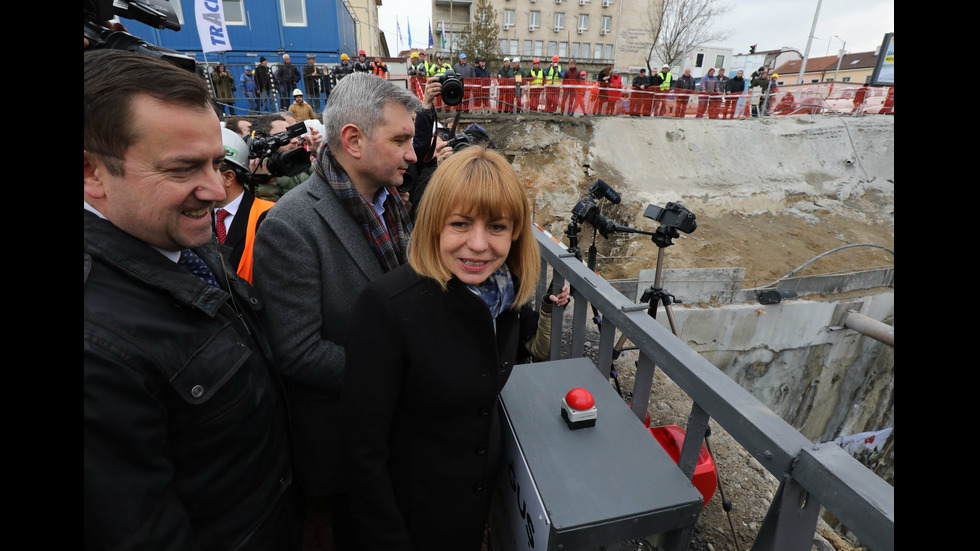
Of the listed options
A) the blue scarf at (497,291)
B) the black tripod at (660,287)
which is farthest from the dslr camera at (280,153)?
the black tripod at (660,287)

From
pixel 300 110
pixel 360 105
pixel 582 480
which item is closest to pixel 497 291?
pixel 582 480

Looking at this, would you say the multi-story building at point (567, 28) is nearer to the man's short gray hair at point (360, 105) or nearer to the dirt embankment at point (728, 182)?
the dirt embankment at point (728, 182)

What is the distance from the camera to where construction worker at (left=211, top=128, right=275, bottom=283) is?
87.3 inches

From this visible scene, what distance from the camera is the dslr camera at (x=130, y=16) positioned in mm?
1501

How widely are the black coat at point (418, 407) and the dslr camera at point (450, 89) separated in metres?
2.27

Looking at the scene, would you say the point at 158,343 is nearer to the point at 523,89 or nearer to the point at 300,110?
the point at 300,110

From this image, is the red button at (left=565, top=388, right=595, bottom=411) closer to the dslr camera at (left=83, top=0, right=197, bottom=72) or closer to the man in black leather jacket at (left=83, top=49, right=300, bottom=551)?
the man in black leather jacket at (left=83, top=49, right=300, bottom=551)

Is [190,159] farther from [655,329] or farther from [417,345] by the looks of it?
[655,329]

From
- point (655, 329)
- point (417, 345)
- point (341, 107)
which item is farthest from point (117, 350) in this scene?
point (655, 329)

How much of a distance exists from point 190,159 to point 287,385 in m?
1.04

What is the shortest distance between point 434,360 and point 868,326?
1327 cm

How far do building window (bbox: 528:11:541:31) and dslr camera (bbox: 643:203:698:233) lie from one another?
164 feet

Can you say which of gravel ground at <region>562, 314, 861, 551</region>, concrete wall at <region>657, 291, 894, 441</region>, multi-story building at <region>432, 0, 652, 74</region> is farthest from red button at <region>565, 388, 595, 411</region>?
multi-story building at <region>432, 0, 652, 74</region>

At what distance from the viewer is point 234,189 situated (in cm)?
262
